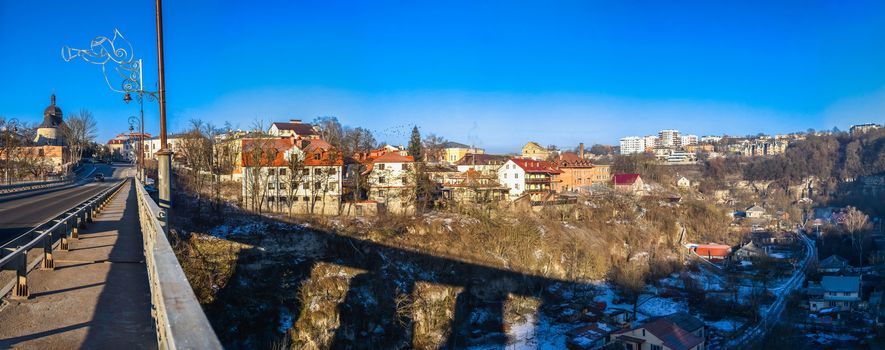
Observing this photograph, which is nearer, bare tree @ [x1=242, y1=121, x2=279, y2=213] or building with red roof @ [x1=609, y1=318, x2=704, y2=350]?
building with red roof @ [x1=609, y1=318, x2=704, y2=350]

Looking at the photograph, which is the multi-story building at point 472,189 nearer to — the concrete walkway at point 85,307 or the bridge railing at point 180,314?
the concrete walkway at point 85,307

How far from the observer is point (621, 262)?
1507 inches

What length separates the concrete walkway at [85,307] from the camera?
479 centimetres

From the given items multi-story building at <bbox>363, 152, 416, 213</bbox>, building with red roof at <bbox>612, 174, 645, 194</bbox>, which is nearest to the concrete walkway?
multi-story building at <bbox>363, 152, 416, 213</bbox>

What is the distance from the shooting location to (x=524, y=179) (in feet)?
163

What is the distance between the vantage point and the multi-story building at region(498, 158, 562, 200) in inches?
1943

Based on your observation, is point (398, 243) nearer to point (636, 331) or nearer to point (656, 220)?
point (636, 331)

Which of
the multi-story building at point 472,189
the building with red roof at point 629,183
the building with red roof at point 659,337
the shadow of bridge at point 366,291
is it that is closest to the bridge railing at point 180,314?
the shadow of bridge at point 366,291

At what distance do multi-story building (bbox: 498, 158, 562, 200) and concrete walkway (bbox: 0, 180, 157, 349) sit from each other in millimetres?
42171

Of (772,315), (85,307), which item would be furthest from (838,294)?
(85,307)

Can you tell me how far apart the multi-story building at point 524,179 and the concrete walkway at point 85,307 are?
138 ft

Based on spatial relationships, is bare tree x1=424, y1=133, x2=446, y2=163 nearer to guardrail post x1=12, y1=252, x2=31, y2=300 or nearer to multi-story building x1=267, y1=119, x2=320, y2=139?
multi-story building x1=267, y1=119, x2=320, y2=139

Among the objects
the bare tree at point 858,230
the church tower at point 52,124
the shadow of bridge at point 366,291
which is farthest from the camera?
the church tower at point 52,124

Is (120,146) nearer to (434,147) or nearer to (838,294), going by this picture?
(434,147)
